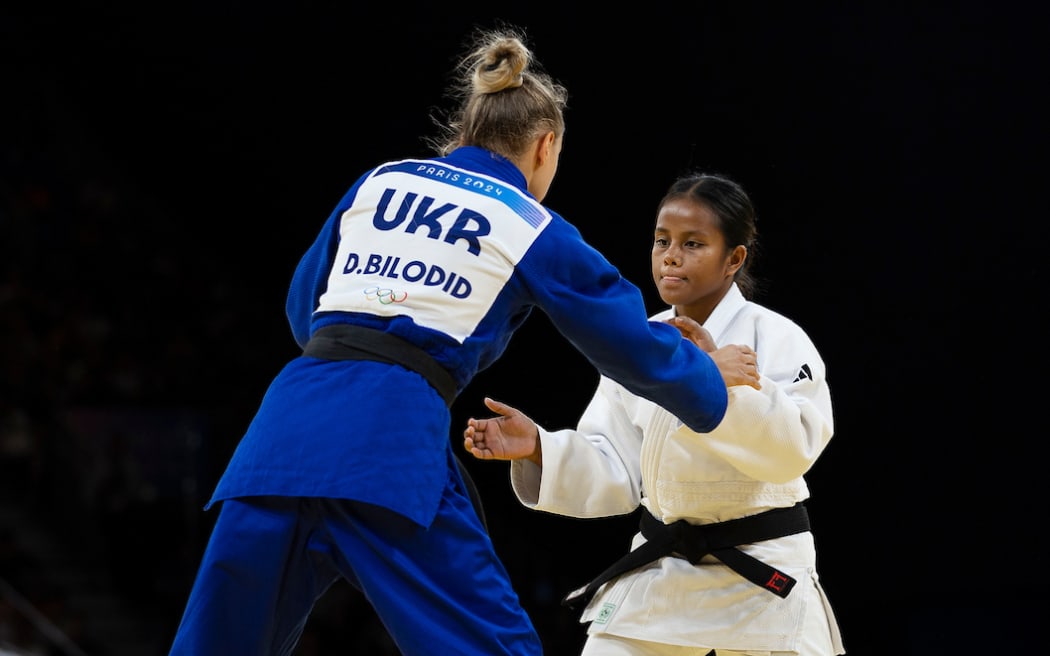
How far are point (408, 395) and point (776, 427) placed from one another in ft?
2.41

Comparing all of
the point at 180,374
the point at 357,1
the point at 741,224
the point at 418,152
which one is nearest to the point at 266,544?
the point at 741,224

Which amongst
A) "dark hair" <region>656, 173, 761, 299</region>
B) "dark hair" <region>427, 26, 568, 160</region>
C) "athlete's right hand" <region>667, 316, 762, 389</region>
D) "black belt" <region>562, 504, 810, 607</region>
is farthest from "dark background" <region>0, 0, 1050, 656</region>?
"dark hair" <region>656, 173, 761, 299</region>

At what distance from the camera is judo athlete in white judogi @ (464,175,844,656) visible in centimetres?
227

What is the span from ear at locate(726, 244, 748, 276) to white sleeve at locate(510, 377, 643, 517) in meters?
0.36

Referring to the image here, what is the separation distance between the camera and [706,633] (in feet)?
7.68

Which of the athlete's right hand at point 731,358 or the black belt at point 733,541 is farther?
the black belt at point 733,541

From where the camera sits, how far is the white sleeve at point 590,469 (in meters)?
2.47

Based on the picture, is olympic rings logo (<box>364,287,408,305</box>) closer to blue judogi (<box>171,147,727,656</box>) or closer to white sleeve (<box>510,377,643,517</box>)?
blue judogi (<box>171,147,727,656</box>)

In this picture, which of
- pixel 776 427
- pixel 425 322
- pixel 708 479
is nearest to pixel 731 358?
pixel 776 427

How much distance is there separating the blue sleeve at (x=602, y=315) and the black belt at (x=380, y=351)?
0.21 meters

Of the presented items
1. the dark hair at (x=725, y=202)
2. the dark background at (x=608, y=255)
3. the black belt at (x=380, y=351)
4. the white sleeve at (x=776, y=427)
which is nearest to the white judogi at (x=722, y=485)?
the white sleeve at (x=776, y=427)

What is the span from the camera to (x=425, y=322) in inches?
75.8

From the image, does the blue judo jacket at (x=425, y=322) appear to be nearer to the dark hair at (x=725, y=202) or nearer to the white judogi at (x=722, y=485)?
the white judogi at (x=722, y=485)

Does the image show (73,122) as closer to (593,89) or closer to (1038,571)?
(593,89)
